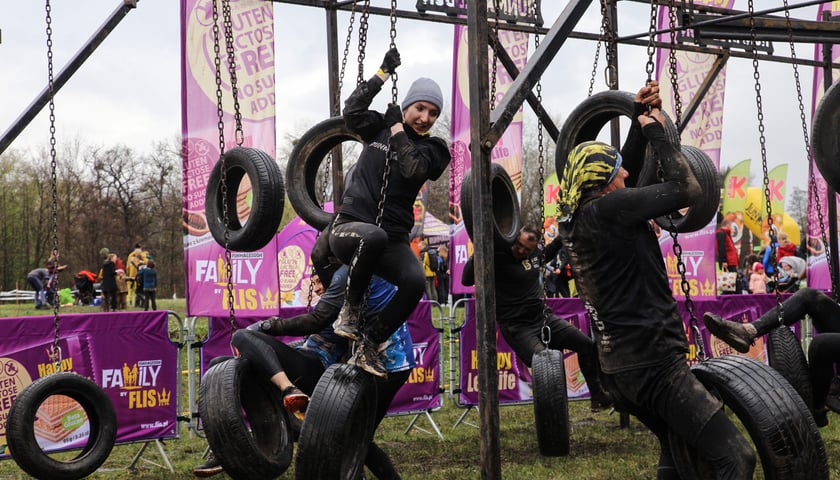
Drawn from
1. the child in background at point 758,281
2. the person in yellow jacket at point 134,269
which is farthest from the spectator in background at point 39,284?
the child in background at point 758,281

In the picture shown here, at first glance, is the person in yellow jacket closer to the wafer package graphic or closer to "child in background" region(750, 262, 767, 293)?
"child in background" region(750, 262, 767, 293)

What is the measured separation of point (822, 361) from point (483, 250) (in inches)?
123

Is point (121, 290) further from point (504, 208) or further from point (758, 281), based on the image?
point (504, 208)

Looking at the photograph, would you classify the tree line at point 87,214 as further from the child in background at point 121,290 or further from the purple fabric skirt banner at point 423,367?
the purple fabric skirt banner at point 423,367

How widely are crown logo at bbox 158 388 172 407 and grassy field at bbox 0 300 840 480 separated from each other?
55 cm

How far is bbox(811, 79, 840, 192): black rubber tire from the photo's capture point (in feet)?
21.6

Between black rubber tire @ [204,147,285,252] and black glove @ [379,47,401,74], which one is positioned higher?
black glove @ [379,47,401,74]

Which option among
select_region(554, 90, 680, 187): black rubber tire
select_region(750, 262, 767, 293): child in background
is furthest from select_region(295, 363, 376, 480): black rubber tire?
select_region(750, 262, 767, 293): child in background

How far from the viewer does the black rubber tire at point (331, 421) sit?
5.04m

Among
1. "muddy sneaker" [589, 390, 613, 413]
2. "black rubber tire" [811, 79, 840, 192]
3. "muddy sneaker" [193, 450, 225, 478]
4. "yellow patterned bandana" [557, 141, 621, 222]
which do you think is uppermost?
"black rubber tire" [811, 79, 840, 192]

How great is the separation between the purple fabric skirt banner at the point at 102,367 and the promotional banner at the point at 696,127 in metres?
7.78

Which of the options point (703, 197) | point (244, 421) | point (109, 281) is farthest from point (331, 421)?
point (109, 281)

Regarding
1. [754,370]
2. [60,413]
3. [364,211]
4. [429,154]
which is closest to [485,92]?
[429,154]

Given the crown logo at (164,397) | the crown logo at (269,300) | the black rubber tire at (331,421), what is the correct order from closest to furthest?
the black rubber tire at (331,421)
the crown logo at (164,397)
the crown logo at (269,300)
